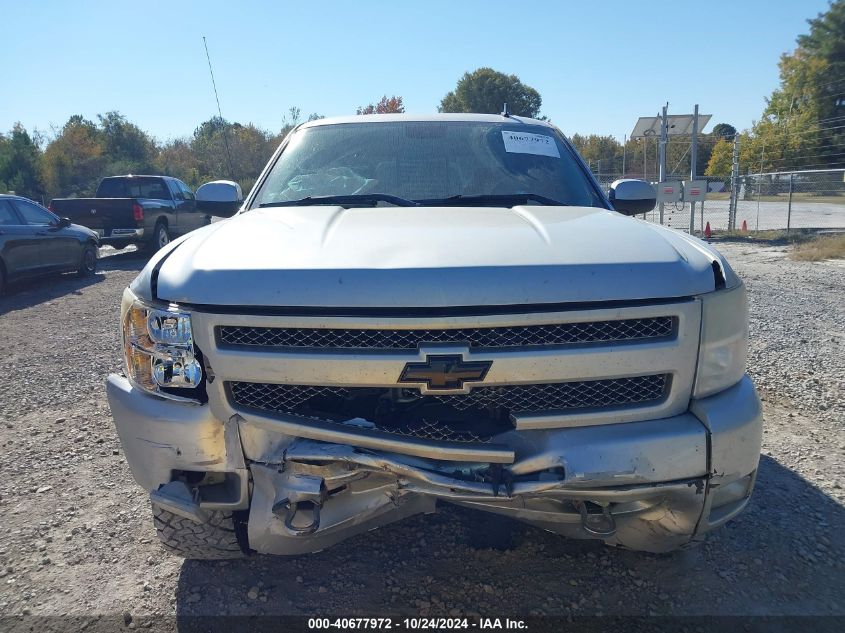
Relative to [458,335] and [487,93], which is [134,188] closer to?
[458,335]

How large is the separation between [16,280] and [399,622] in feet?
32.5

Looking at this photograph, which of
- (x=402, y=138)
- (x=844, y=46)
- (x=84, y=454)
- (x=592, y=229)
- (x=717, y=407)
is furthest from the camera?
(x=844, y=46)

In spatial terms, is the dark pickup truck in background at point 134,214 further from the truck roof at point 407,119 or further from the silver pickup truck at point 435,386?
the silver pickup truck at point 435,386

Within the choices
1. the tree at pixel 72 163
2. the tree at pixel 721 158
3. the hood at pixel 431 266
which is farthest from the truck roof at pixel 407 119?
the tree at pixel 721 158

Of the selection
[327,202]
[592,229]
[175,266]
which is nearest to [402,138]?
[327,202]

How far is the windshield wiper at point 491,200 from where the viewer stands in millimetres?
3074

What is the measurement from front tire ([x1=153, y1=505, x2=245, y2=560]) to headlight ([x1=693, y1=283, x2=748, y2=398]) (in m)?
1.71

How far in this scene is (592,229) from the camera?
2447mm

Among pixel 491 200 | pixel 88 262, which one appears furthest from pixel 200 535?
pixel 88 262

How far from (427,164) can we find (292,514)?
205cm

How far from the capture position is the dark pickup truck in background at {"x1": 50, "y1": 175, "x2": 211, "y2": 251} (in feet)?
44.2

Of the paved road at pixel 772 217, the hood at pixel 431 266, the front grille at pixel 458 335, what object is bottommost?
the paved road at pixel 772 217

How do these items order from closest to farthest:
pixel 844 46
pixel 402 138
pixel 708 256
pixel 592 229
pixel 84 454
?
1. pixel 708 256
2. pixel 592 229
3. pixel 402 138
4. pixel 84 454
5. pixel 844 46

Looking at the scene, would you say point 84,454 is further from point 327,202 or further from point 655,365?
point 655,365
